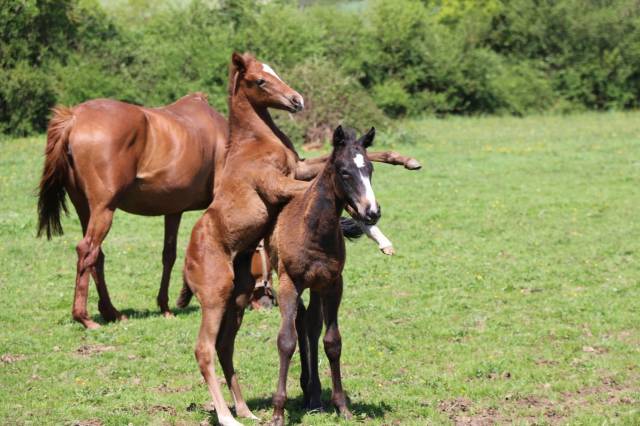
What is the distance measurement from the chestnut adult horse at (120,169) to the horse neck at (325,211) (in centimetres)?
416

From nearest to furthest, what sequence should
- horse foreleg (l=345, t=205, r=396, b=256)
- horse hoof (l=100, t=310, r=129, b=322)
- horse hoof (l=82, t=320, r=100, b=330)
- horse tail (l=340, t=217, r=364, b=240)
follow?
1. horse foreleg (l=345, t=205, r=396, b=256)
2. horse tail (l=340, t=217, r=364, b=240)
3. horse hoof (l=82, t=320, r=100, b=330)
4. horse hoof (l=100, t=310, r=129, b=322)

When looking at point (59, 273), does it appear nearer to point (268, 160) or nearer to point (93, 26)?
point (268, 160)

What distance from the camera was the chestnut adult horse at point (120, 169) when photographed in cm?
1044

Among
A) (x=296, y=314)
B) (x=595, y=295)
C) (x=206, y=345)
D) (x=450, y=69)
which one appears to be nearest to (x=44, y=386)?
(x=206, y=345)

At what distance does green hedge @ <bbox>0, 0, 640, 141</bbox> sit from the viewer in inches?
1111

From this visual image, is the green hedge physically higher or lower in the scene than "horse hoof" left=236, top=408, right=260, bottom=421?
lower

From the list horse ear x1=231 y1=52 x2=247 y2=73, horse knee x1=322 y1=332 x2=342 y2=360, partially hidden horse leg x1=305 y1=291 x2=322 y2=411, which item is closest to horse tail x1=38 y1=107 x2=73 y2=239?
horse ear x1=231 y1=52 x2=247 y2=73

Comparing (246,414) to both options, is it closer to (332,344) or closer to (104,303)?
(332,344)

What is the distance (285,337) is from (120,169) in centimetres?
433

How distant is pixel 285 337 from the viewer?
693cm

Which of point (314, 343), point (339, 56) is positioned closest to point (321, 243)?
point (314, 343)

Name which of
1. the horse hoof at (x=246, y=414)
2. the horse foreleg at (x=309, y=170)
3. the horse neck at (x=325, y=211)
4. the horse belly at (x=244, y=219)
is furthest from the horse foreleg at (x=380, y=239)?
the horse hoof at (x=246, y=414)

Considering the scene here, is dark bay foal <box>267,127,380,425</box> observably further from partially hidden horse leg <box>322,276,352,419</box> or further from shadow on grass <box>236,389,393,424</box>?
shadow on grass <box>236,389,393,424</box>

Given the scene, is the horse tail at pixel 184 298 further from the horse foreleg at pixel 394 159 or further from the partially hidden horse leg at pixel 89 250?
the horse foreleg at pixel 394 159
